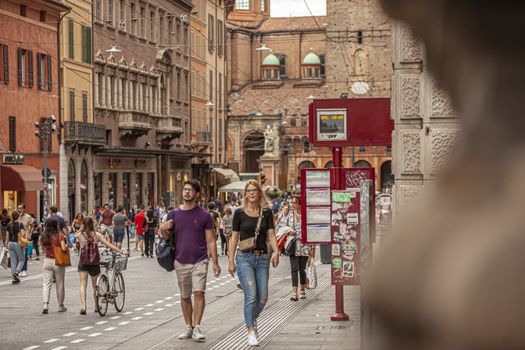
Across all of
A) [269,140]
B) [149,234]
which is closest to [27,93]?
[149,234]

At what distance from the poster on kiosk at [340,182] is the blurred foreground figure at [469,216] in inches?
582

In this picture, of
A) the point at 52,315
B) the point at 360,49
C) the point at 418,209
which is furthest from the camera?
the point at 360,49

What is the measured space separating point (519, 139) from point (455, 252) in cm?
9

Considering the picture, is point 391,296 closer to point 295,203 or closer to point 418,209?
point 418,209

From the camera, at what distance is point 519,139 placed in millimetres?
→ 971

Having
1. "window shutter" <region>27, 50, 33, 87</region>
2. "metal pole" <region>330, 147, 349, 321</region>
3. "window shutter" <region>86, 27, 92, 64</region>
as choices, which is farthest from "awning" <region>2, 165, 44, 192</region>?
"metal pole" <region>330, 147, 349, 321</region>

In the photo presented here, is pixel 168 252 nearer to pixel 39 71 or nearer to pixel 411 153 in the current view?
pixel 411 153

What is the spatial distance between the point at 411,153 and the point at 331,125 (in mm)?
6058

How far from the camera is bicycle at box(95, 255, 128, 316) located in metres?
19.1

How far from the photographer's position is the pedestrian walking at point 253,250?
13539 millimetres

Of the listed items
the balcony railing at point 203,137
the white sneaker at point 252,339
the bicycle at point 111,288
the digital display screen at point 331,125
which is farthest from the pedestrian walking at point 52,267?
the balcony railing at point 203,137

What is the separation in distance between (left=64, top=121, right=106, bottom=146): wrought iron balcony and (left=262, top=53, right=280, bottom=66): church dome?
314ft

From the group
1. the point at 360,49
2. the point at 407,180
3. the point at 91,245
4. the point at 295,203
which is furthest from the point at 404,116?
the point at 360,49

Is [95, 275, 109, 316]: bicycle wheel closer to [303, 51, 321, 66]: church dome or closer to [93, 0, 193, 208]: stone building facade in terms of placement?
[93, 0, 193, 208]: stone building facade
